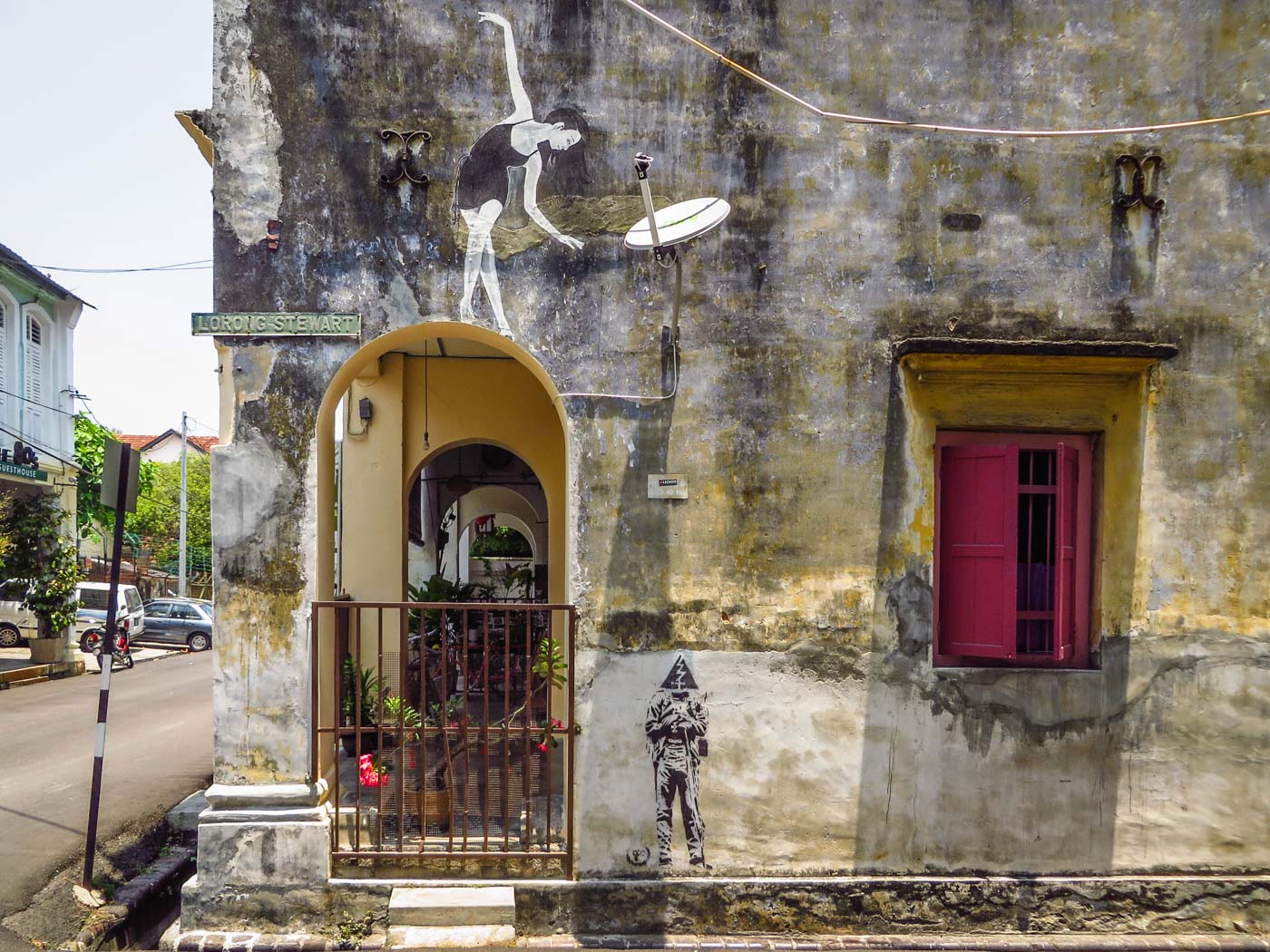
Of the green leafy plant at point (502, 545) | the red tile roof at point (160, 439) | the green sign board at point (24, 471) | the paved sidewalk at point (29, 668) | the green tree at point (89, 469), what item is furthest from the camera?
the red tile roof at point (160, 439)

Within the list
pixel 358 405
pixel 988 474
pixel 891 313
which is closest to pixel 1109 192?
pixel 891 313

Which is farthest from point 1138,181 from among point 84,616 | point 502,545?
point 84,616

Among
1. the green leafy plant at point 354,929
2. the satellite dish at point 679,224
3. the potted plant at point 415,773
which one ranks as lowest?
the green leafy plant at point 354,929

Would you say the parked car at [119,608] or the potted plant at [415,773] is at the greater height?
the potted plant at [415,773]

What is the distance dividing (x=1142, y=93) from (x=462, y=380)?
6.61 m

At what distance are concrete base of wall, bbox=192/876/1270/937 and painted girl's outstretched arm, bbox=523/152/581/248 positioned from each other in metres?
4.07

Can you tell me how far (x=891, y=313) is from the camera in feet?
18.7

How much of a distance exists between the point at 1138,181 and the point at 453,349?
628 centimetres

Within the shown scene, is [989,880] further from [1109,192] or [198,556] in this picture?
[198,556]

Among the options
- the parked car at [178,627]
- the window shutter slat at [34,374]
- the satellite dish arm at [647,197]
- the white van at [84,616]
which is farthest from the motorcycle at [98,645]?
the satellite dish arm at [647,197]

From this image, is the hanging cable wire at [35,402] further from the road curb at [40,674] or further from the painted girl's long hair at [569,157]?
the painted girl's long hair at [569,157]

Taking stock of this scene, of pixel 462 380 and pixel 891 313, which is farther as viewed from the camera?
pixel 462 380

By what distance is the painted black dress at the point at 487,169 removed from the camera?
5.57 metres

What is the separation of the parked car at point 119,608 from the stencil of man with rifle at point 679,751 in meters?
20.8
